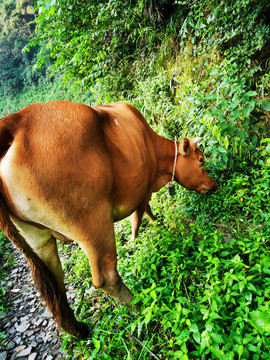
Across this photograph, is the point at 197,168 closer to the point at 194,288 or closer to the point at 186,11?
the point at 194,288

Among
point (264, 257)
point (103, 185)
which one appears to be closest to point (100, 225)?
point (103, 185)

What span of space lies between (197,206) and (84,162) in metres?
1.96

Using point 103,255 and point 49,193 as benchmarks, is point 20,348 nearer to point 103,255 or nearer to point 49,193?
point 103,255

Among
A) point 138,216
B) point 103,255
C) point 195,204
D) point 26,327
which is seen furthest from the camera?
point 195,204

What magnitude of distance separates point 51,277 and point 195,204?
2117mm

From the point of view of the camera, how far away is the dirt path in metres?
2.12

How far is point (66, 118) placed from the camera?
1611mm

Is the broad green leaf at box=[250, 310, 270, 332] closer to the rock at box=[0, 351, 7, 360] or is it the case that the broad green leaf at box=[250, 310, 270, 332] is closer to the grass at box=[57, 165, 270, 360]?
the grass at box=[57, 165, 270, 360]

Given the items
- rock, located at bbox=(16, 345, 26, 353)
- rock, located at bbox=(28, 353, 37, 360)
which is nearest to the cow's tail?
rock, located at bbox=(28, 353, 37, 360)

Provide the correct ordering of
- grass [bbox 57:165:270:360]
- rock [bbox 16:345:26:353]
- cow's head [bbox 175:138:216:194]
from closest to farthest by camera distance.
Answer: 1. grass [bbox 57:165:270:360]
2. rock [bbox 16:345:26:353]
3. cow's head [bbox 175:138:216:194]

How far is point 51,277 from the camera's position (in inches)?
71.2

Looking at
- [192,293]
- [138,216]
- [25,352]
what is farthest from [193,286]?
[25,352]

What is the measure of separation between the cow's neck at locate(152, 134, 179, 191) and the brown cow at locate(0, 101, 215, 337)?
670 mm

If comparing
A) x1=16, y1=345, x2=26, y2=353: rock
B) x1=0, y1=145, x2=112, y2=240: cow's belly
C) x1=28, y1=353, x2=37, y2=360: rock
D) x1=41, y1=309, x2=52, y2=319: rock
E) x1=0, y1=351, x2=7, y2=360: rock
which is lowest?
x1=41, y1=309, x2=52, y2=319: rock
